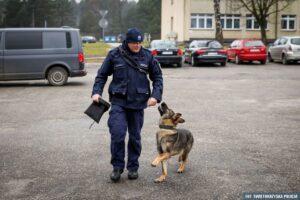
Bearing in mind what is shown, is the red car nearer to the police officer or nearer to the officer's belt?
the police officer

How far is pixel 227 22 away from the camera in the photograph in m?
55.7

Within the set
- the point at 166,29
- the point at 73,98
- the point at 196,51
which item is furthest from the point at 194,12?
the point at 73,98

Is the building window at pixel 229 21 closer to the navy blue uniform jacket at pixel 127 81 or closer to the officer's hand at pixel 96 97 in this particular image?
the navy blue uniform jacket at pixel 127 81

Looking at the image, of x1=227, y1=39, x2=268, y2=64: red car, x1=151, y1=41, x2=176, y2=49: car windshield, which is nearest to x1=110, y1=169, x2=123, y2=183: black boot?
x1=151, y1=41, x2=176, y2=49: car windshield

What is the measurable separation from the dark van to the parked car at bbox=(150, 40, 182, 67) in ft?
29.7

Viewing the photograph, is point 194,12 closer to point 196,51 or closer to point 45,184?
point 196,51

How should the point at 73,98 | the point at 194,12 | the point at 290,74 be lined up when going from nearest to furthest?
the point at 73,98, the point at 290,74, the point at 194,12

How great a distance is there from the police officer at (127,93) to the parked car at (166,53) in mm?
19709

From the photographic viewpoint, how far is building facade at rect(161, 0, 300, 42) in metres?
54.5

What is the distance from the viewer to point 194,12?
5472 cm

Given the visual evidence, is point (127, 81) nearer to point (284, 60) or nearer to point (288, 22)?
point (284, 60)

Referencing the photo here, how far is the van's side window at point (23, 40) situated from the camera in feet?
54.0

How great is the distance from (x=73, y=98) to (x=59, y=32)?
402cm

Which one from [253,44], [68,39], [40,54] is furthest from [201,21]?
[40,54]
